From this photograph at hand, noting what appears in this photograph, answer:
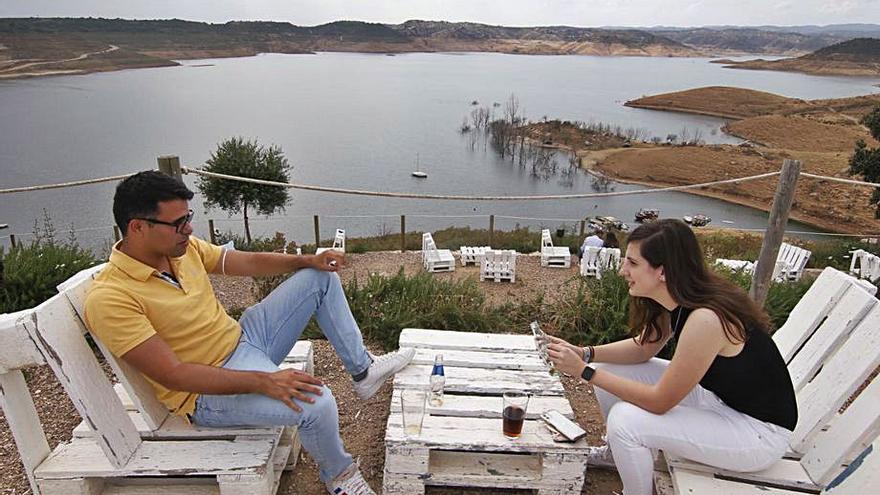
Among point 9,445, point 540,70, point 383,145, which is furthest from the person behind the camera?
point 540,70

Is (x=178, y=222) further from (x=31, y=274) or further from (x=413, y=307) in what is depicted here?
(x=31, y=274)

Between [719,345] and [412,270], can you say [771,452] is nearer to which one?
[719,345]

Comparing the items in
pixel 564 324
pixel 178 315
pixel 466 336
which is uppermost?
pixel 178 315

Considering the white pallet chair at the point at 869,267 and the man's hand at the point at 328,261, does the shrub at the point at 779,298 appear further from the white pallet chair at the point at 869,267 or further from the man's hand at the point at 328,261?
the white pallet chair at the point at 869,267

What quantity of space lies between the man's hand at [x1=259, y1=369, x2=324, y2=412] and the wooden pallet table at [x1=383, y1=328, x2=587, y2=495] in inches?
13.4

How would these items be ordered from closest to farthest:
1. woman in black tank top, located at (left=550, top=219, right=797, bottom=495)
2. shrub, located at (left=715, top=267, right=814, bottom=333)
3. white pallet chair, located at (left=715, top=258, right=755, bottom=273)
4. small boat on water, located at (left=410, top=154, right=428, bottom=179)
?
woman in black tank top, located at (left=550, top=219, right=797, bottom=495) → shrub, located at (left=715, top=267, right=814, bottom=333) → white pallet chair, located at (left=715, top=258, right=755, bottom=273) → small boat on water, located at (left=410, top=154, right=428, bottom=179)

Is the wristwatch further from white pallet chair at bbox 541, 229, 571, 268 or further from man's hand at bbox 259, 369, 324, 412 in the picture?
white pallet chair at bbox 541, 229, 571, 268

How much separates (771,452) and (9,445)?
3.20 metres

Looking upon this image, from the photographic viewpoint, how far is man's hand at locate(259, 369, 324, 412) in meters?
1.88

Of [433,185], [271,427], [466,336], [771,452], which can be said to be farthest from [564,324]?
[433,185]

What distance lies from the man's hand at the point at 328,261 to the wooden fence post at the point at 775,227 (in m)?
2.92

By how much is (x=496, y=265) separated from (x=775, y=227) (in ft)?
18.5

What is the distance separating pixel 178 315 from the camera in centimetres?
196

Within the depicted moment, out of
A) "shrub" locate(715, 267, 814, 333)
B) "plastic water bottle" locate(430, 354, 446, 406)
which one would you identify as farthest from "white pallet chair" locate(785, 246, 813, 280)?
"plastic water bottle" locate(430, 354, 446, 406)
